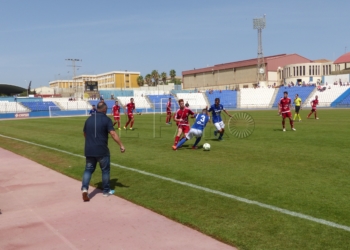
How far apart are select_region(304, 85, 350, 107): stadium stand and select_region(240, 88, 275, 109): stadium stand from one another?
26.8 ft

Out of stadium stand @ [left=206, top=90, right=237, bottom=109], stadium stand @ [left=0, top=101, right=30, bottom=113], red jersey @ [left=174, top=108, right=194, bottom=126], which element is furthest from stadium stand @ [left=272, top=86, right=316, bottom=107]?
red jersey @ [left=174, top=108, right=194, bottom=126]

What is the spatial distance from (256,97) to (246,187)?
62619mm

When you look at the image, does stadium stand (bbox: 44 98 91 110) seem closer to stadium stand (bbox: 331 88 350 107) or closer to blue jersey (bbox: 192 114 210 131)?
stadium stand (bbox: 331 88 350 107)

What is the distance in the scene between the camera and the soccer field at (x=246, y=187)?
17.1 feet

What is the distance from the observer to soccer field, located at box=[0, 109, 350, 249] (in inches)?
205

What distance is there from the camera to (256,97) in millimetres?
68375

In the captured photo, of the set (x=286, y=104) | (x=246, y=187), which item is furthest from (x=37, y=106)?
(x=246, y=187)

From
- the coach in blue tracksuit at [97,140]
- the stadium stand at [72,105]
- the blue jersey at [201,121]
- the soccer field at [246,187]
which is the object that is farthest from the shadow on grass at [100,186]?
the stadium stand at [72,105]

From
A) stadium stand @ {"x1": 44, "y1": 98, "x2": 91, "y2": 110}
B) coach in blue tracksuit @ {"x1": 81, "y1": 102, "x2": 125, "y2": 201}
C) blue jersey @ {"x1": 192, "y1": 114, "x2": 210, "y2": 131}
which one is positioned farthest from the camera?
stadium stand @ {"x1": 44, "y1": 98, "x2": 91, "y2": 110}

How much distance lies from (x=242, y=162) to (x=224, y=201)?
4006 mm

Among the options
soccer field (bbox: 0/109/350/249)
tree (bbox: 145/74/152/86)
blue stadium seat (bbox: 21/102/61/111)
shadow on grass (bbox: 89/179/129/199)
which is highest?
tree (bbox: 145/74/152/86)

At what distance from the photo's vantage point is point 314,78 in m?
83.6

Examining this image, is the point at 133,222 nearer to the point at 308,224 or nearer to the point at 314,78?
the point at 308,224

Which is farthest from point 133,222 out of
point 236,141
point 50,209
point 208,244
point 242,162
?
point 236,141
